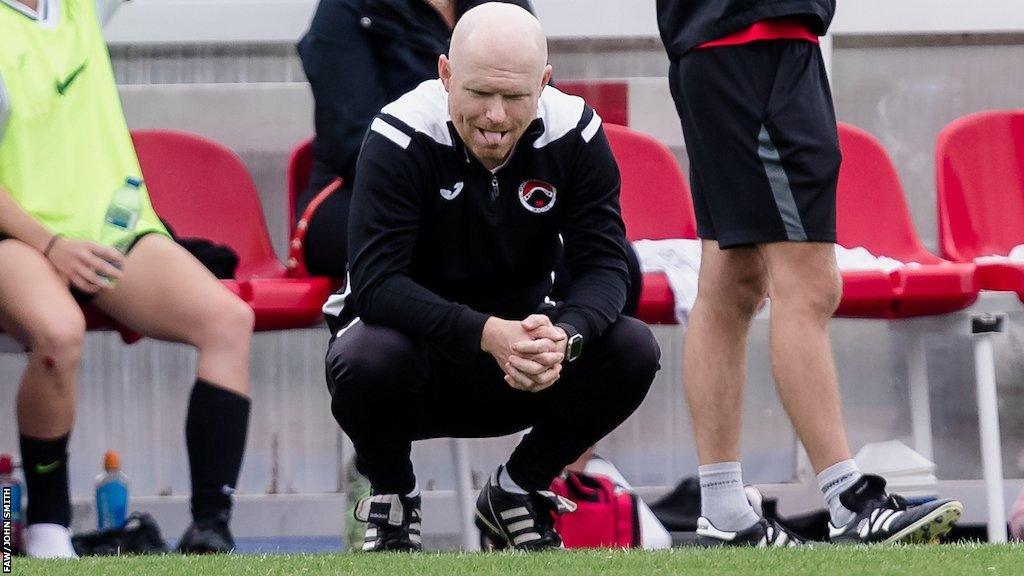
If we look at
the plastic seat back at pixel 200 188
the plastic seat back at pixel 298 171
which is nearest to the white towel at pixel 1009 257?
the plastic seat back at pixel 298 171

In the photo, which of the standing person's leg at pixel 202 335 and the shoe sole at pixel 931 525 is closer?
the shoe sole at pixel 931 525

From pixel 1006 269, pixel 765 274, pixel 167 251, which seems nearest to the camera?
pixel 765 274

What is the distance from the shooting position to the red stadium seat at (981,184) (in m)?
4.08

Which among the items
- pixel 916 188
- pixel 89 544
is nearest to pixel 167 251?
pixel 89 544

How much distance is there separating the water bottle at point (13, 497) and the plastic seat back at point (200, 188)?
725mm

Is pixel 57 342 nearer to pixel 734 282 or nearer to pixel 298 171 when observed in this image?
pixel 298 171

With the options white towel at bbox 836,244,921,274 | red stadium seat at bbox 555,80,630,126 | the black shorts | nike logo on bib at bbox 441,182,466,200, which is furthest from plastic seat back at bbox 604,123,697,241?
nike logo on bib at bbox 441,182,466,200

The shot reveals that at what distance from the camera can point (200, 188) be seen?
4.03 metres

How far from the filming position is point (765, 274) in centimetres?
302

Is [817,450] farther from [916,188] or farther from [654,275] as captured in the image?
[916,188]

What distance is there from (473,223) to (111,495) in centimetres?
164

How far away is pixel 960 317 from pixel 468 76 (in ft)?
5.07

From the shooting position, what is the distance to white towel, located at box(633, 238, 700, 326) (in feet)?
11.6

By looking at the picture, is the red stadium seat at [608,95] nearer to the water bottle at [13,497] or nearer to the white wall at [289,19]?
the white wall at [289,19]
